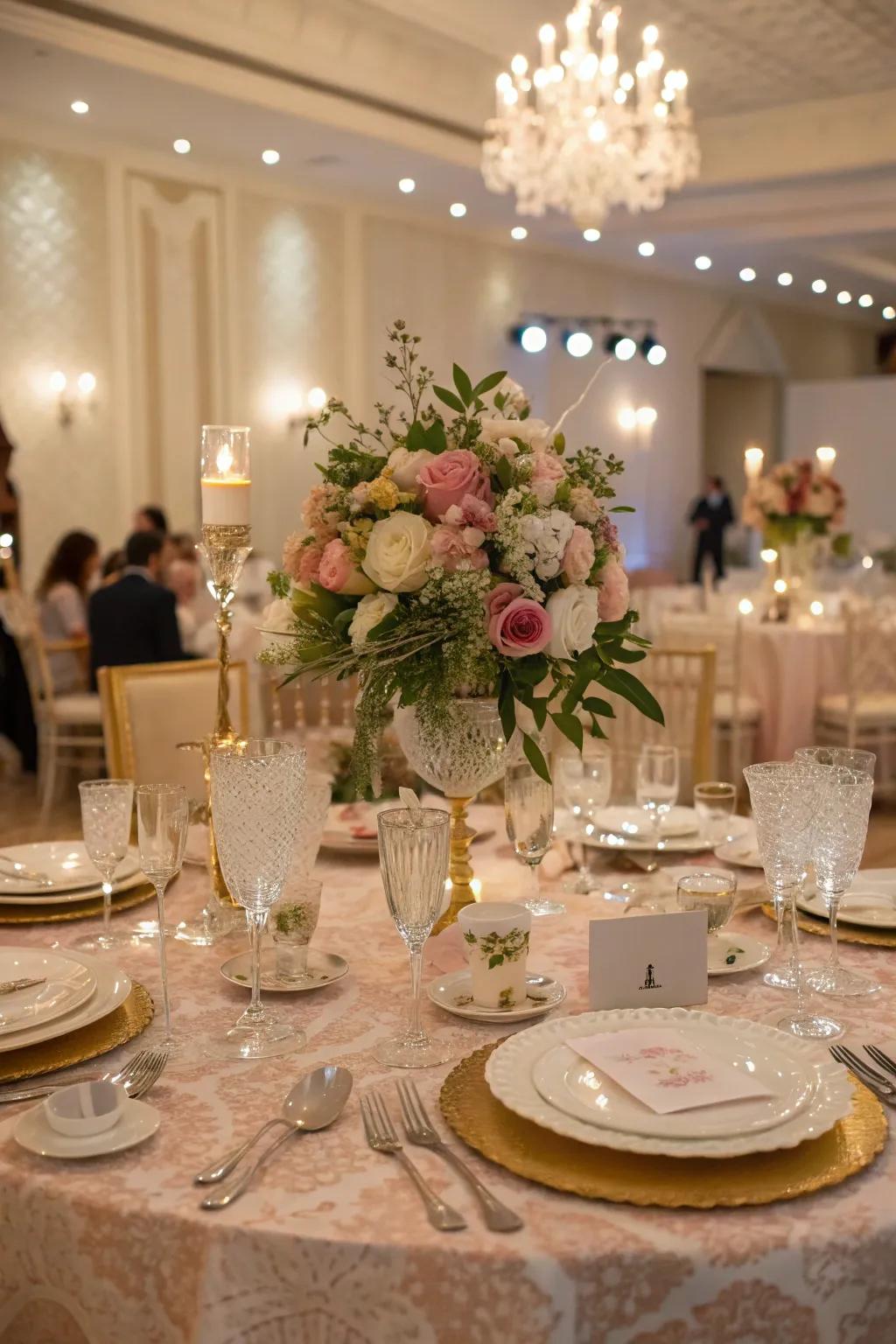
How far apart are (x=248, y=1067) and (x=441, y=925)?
49cm

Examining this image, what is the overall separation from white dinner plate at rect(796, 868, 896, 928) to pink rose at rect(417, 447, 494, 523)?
27.3 inches

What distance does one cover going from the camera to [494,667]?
66.7 inches

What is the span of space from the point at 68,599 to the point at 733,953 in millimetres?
5674

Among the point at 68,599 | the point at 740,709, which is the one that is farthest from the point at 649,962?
the point at 68,599

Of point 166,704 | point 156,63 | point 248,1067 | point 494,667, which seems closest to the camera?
point 248,1067

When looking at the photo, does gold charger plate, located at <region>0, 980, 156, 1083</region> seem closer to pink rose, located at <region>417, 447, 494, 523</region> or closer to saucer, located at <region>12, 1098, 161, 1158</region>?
saucer, located at <region>12, 1098, 161, 1158</region>

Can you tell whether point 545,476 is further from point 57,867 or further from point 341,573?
point 57,867

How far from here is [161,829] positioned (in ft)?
5.03

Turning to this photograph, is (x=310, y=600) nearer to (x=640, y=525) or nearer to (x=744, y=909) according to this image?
(x=744, y=909)

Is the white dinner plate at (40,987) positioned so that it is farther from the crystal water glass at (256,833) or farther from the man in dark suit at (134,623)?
the man in dark suit at (134,623)

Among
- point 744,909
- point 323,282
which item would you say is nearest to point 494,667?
point 744,909

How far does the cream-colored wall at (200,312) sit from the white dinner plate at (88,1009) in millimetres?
6758

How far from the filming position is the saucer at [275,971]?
1.60 m

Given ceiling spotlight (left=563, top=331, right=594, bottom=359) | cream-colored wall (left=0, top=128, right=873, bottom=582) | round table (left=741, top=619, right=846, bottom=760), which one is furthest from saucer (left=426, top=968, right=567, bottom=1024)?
ceiling spotlight (left=563, top=331, right=594, bottom=359)
